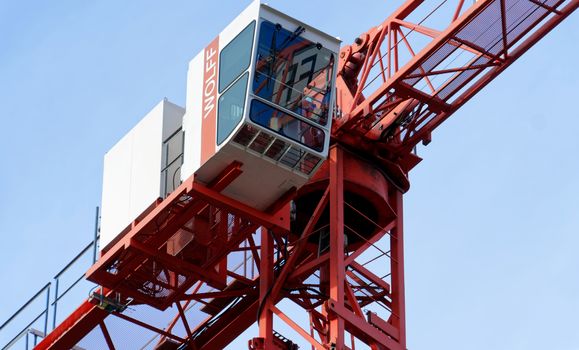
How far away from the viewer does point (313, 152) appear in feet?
108

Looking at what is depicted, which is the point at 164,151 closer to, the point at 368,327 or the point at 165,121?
A: the point at 165,121

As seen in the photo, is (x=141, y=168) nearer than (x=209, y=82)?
No

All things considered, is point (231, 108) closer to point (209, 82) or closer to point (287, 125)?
point (287, 125)

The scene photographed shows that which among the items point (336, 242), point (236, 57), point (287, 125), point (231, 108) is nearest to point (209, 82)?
point (236, 57)

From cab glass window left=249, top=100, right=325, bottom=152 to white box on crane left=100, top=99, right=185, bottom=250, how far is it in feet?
10.0

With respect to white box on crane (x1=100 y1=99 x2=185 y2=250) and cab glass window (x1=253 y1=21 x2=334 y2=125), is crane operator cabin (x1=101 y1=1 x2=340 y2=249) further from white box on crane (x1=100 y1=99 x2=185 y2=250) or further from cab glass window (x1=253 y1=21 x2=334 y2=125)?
white box on crane (x1=100 y1=99 x2=185 y2=250)

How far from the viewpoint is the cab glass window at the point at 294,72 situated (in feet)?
109

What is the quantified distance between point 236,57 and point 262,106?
4.76ft

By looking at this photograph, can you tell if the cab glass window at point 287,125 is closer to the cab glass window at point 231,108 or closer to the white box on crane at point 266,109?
the white box on crane at point 266,109

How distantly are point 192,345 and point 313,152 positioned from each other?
749 cm

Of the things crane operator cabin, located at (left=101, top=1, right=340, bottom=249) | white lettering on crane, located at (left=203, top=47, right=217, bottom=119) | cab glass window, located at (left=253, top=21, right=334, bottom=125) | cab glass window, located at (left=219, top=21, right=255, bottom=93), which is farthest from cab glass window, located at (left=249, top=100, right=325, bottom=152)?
white lettering on crane, located at (left=203, top=47, right=217, bottom=119)

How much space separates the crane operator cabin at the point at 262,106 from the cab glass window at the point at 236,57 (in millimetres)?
19

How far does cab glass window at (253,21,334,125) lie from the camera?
3331 centimetres

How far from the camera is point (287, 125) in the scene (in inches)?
1303
